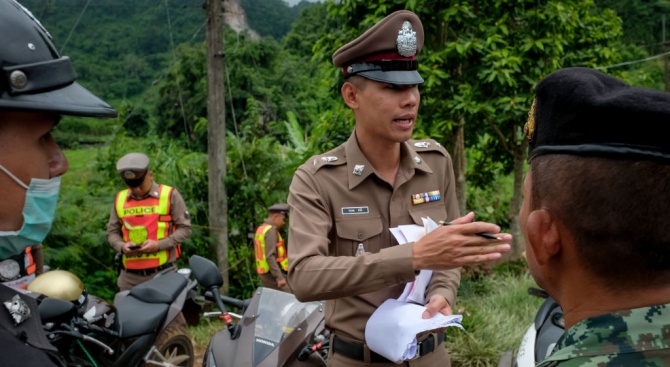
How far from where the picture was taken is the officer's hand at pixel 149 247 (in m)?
5.91

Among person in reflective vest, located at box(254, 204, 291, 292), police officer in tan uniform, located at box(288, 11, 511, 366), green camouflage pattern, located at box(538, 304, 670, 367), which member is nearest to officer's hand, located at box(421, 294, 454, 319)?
police officer in tan uniform, located at box(288, 11, 511, 366)

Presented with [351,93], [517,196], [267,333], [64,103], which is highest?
[64,103]

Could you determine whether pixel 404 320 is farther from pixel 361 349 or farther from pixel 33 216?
pixel 33 216

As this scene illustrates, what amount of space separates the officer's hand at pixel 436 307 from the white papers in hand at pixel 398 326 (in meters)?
0.02

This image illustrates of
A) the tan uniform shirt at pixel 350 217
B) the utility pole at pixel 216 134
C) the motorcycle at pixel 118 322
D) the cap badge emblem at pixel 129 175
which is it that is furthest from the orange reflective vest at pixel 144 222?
the tan uniform shirt at pixel 350 217

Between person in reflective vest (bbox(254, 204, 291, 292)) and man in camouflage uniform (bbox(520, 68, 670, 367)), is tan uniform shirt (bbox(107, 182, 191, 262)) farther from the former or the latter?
man in camouflage uniform (bbox(520, 68, 670, 367))

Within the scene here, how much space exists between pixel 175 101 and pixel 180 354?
571 inches

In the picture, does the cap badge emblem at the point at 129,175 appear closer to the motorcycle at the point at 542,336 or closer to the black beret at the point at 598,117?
the motorcycle at the point at 542,336

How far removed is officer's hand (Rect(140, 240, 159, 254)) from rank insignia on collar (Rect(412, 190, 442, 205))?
164 inches

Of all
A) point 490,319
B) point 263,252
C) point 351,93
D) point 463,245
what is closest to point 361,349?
point 463,245

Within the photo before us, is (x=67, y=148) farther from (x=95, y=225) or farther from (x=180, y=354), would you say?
(x=180, y=354)

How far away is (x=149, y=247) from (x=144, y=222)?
314 millimetres

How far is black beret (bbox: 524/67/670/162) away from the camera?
43.0 inches

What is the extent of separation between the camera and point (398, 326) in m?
2.02
